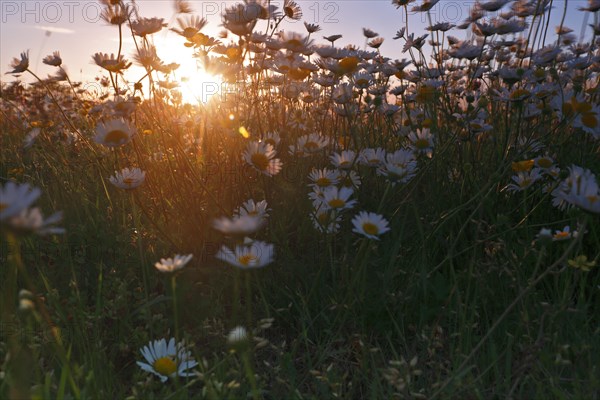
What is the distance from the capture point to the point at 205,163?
7.93 feet

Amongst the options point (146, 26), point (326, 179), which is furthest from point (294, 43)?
point (326, 179)

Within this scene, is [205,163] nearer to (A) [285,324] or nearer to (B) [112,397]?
(A) [285,324]

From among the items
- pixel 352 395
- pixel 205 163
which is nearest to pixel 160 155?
pixel 205 163

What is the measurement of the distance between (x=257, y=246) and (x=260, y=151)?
2.04 feet

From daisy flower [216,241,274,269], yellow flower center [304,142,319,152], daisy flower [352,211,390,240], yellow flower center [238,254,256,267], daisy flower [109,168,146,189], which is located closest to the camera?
daisy flower [216,241,274,269]

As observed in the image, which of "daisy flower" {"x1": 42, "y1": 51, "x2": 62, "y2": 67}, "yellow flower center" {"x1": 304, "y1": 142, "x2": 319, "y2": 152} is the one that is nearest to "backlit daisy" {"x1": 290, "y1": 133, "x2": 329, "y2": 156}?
"yellow flower center" {"x1": 304, "y1": 142, "x2": 319, "y2": 152}

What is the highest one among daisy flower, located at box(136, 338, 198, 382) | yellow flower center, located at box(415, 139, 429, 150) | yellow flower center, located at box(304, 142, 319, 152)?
yellow flower center, located at box(415, 139, 429, 150)

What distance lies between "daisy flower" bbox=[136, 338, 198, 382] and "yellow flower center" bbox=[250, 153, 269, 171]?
0.66 metres

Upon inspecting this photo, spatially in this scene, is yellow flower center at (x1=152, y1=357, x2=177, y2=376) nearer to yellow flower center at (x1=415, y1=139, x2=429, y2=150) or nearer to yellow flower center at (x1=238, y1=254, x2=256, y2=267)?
yellow flower center at (x1=238, y1=254, x2=256, y2=267)

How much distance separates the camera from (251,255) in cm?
126

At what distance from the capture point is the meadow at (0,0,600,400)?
1.23 metres

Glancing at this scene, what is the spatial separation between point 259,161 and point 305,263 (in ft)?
1.31

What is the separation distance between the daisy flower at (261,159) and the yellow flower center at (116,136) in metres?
0.45

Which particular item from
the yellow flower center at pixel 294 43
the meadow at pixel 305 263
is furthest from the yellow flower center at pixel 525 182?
the yellow flower center at pixel 294 43
